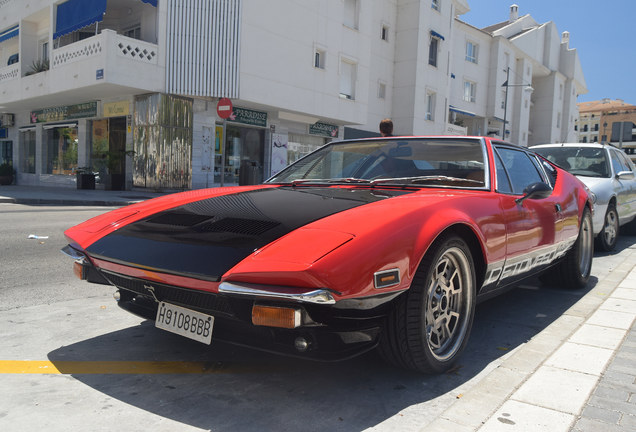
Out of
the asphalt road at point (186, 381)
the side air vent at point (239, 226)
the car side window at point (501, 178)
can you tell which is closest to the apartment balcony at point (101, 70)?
the asphalt road at point (186, 381)

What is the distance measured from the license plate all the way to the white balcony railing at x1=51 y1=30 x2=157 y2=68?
610 inches

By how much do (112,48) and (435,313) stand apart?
52.2 ft

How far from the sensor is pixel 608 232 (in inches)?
266

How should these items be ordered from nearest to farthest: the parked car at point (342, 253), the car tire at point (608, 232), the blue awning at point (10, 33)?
the parked car at point (342, 253) → the car tire at point (608, 232) → the blue awning at point (10, 33)

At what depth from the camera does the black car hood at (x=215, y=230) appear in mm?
2158

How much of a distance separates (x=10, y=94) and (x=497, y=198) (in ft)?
79.4

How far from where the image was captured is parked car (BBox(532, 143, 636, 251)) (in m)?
6.43

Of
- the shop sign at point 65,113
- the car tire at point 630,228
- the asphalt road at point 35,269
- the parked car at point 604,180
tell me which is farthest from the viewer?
the shop sign at point 65,113

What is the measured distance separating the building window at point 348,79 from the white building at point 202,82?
5 centimetres

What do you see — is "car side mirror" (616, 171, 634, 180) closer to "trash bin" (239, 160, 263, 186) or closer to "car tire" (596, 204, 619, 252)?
"car tire" (596, 204, 619, 252)

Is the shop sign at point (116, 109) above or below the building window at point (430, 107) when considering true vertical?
below

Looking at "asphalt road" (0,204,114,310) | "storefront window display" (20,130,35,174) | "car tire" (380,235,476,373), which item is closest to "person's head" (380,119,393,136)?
"asphalt road" (0,204,114,310)

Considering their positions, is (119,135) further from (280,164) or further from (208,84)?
(280,164)

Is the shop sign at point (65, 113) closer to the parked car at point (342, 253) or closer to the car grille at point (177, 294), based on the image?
the parked car at point (342, 253)
